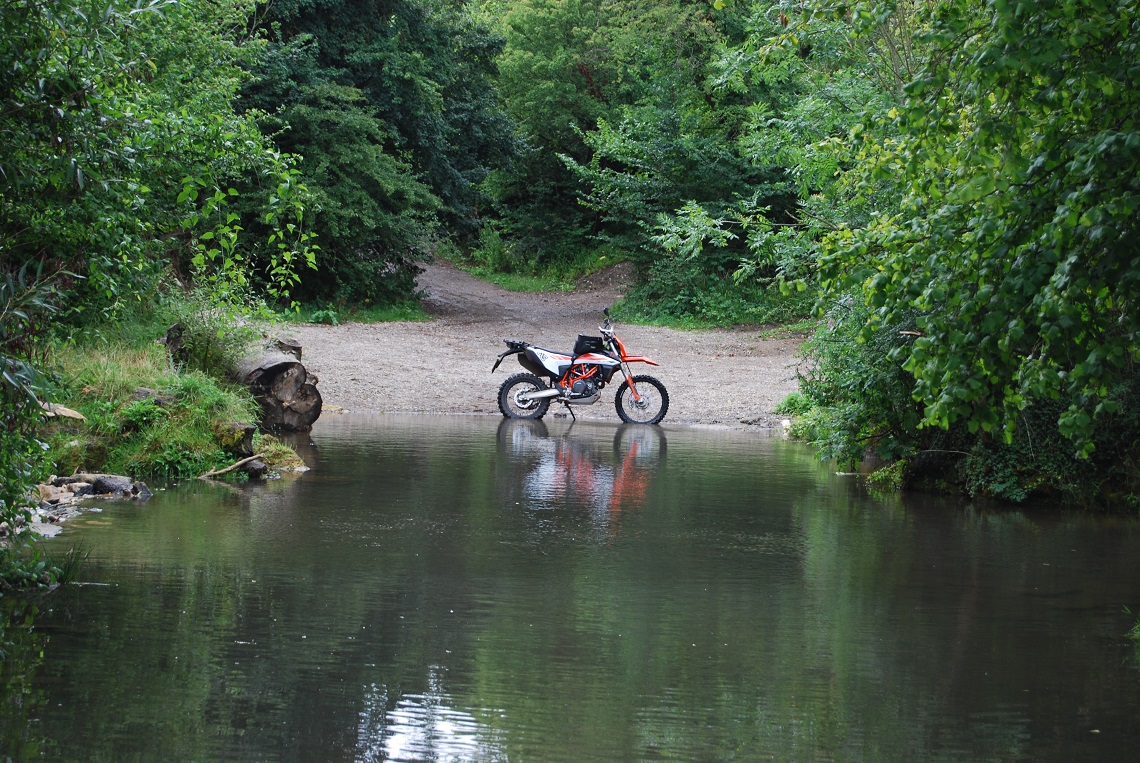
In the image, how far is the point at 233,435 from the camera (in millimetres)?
11477

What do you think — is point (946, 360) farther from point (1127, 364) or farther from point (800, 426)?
point (800, 426)

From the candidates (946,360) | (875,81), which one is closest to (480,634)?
(946,360)

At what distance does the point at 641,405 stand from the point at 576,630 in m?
11.6

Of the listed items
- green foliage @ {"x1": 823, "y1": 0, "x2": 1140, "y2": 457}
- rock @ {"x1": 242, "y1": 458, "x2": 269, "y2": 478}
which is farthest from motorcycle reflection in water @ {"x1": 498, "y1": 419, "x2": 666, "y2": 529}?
green foliage @ {"x1": 823, "y1": 0, "x2": 1140, "y2": 457}

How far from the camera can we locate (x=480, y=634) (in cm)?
611

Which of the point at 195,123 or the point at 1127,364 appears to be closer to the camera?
the point at 195,123

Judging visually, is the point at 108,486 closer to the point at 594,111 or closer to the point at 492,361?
the point at 492,361

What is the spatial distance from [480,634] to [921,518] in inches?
213

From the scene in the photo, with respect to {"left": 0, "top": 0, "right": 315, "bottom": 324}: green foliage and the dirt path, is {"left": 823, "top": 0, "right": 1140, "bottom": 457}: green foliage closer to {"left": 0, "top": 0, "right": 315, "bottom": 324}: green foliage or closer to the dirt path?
{"left": 0, "top": 0, "right": 315, "bottom": 324}: green foliage

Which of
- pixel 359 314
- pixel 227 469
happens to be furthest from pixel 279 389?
pixel 359 314

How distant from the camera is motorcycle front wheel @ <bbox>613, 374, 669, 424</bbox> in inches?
696

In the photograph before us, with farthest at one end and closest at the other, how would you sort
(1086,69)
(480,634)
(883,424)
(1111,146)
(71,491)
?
(883,424) → (71,491) → (480,634) → (1086,69) → (1111,146)

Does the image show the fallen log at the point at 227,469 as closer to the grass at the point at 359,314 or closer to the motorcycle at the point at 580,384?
the motorcycle at the point at 580,384

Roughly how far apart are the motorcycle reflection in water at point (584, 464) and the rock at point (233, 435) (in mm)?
2574
